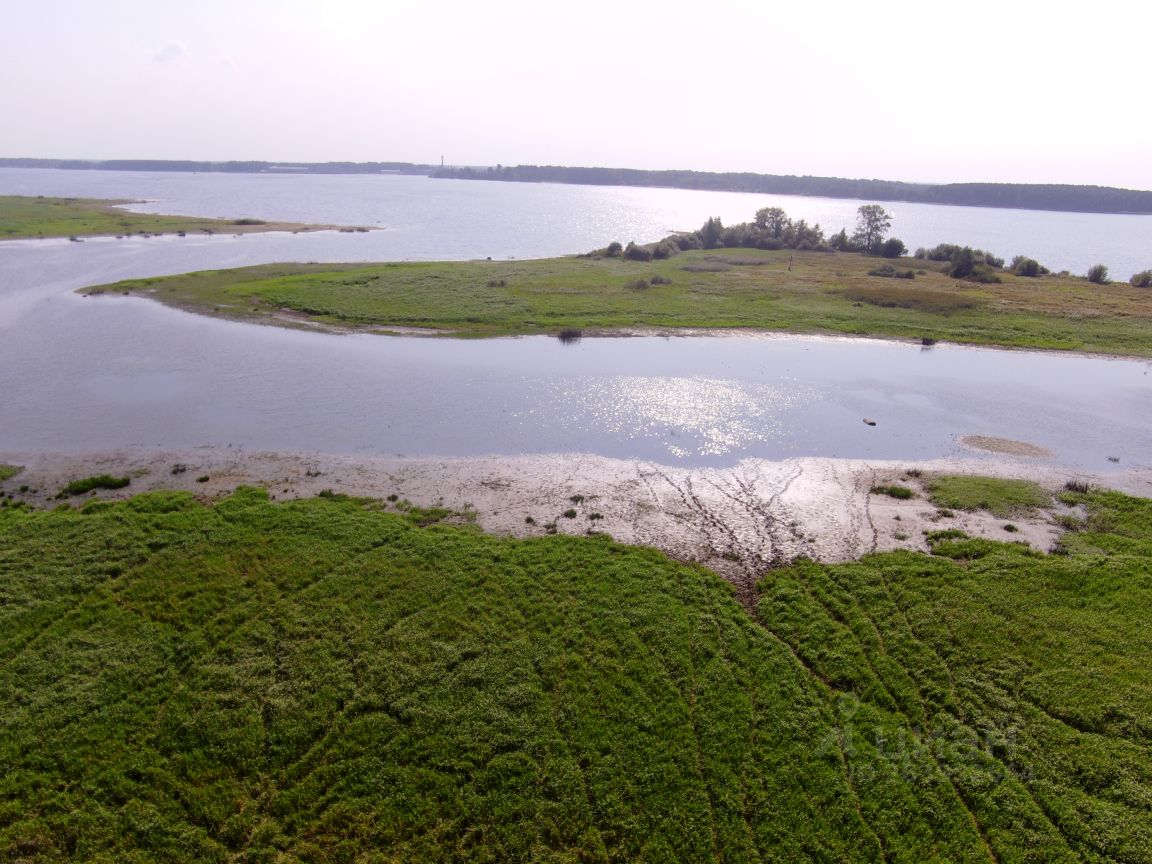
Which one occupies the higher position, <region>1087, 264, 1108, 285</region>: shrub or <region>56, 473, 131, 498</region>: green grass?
<region>1087, 264, 1108, 285</region>: shrub

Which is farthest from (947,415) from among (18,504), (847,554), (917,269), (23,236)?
(23,236)

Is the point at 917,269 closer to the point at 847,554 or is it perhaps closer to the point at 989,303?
the point at 989,303

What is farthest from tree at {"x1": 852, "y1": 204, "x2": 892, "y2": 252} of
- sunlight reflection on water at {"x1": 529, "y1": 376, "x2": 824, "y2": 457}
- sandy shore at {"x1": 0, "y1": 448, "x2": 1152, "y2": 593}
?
sandy shore at {"x1": 0, "y1": 448, "x2": 1152, "y2": 593}

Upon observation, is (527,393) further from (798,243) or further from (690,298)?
(798,243)

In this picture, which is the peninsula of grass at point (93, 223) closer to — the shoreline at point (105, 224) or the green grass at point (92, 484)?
the shoreline at point (105, 224)

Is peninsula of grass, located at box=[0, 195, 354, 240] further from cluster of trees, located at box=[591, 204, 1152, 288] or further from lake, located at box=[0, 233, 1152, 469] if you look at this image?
cluster of trees, located at box=[591, 204, 1152, 288]

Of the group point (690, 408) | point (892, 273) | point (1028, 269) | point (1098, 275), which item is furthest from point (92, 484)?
point (1098, 275)
